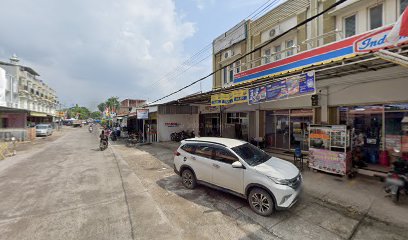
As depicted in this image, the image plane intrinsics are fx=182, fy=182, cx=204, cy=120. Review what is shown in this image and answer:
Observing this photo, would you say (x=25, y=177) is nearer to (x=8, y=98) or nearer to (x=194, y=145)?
(x=194, y=145)

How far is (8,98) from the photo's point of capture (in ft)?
61.7

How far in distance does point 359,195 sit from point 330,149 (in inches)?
89.9

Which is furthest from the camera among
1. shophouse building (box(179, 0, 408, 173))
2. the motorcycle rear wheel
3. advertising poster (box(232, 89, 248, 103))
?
advertising poster (box(232, 89, 248, 103))

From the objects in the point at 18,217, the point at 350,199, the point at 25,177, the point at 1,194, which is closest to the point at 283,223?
the point at 350,199

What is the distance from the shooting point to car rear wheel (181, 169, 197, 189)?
6054mm

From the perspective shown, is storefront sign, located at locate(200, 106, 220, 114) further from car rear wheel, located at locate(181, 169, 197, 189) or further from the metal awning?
car rear wheel, located at locate(181, 169, 197, 189)

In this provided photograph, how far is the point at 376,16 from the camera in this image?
773 cm

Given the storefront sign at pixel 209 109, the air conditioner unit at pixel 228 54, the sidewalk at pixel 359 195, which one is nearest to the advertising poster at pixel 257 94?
the sidewalk at pixel 359 195

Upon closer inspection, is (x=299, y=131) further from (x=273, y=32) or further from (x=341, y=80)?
(x=273, y=32)

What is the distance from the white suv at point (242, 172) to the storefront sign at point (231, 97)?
3.32m

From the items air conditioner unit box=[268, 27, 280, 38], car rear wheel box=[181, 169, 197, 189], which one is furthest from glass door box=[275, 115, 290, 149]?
car rear wheel box=[181, 169, 197, 189]

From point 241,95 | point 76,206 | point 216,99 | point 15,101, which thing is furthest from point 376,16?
point 15,101

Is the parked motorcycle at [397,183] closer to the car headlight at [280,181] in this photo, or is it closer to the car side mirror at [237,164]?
the car headlight at [280,181]

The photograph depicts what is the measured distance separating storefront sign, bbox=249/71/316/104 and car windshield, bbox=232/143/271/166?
2515 millimetres
